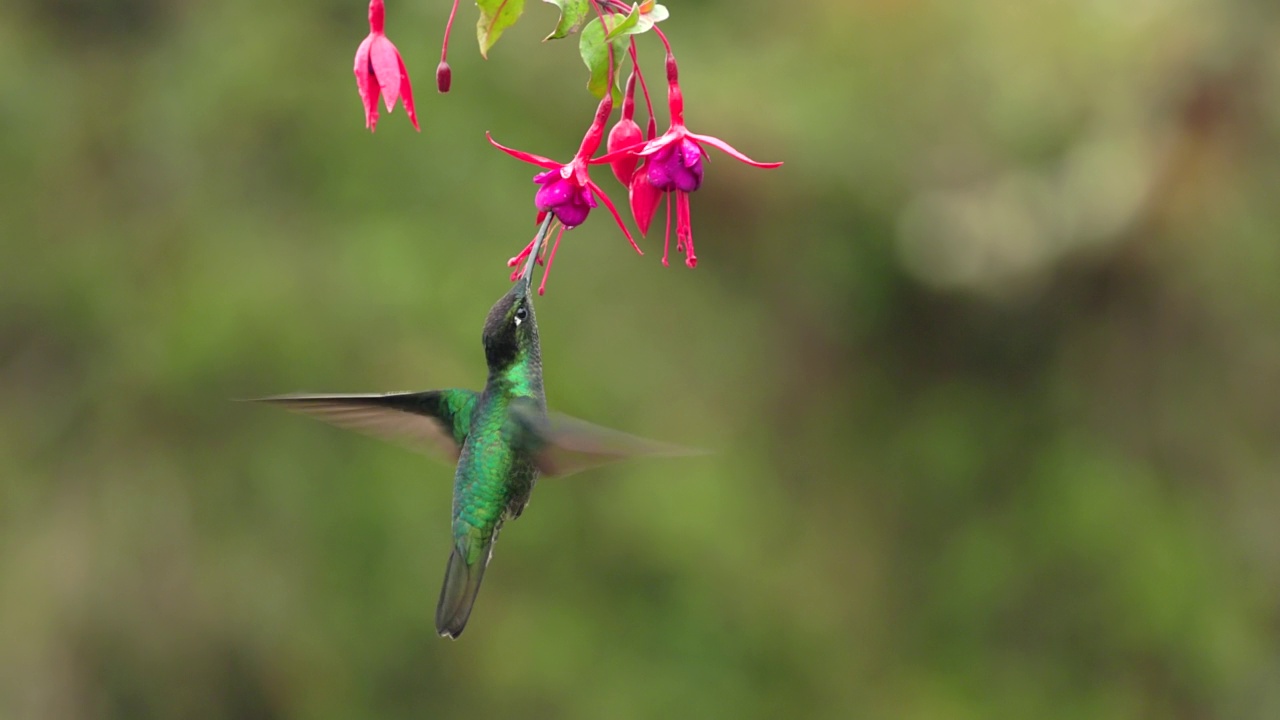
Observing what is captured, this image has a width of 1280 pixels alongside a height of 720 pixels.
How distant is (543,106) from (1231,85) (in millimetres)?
1566

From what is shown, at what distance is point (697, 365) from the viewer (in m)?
2.93

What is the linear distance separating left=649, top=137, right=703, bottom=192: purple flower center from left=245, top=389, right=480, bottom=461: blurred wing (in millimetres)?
319

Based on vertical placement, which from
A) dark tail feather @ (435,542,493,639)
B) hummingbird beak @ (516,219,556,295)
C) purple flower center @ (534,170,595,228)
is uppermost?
purple flower center @ (534,170,595,228)

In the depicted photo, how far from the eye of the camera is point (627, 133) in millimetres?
957

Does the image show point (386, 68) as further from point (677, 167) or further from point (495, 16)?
point (677, 167)

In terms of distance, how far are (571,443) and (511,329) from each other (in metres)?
0.12

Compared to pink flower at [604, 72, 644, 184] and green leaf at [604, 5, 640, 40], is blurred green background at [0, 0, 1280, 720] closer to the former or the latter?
pink flower at [604, 72, 644, 184]

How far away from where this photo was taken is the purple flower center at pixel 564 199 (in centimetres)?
85

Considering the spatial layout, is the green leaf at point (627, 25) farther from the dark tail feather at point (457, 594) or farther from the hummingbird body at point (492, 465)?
the dark tail feather at point (457, 594)

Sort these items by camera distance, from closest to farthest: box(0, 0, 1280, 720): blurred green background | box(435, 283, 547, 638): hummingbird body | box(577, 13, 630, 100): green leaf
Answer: box(577, 13, 630, 100): green leaf < box(435, 283, 547, 638): hummingbird body < box(0, 0, 1280, 720): blurred green background

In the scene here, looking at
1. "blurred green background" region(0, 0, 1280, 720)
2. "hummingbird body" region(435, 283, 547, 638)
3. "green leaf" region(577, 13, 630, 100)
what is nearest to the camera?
"green leaf" region(577, 13, 630, 100)

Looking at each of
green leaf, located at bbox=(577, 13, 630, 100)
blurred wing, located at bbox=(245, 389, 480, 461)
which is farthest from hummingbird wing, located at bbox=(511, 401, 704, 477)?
green leaf, located at bbox=(577, 13, 630, 100)

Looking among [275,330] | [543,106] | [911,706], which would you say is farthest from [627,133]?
[911,706]

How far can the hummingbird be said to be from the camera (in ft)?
3.24
